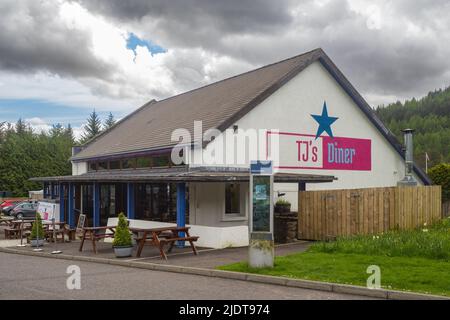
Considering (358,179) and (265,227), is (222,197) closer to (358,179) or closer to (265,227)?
(265,227)

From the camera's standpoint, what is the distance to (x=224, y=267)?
12.6 metres

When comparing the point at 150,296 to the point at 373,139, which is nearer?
the point at 150,296

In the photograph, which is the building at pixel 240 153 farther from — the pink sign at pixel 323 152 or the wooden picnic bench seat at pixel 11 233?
the wooden picnic bench seat at pixel 11 233

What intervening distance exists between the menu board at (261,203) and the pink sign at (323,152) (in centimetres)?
907

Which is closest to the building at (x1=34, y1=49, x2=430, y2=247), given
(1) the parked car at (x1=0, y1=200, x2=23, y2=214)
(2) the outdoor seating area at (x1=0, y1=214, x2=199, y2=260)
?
(2) the outdoor seating area at (x1=0, y1=214, x2=199, y2=260)

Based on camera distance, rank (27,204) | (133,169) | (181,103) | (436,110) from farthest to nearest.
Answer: (436,110)
(27,204)
(181,103)
(133,169)

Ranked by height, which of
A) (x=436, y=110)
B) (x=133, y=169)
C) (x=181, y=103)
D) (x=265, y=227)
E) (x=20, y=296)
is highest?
(x=436, y=110)

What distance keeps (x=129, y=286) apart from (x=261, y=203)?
3.67 m

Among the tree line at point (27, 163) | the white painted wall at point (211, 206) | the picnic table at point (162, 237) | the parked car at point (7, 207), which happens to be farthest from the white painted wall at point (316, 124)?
the tree line at point (27, 163)

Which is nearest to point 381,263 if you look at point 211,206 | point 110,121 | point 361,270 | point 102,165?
point 361,270

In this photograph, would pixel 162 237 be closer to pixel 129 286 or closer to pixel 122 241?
pixel 122 241

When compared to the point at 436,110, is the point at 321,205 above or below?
below

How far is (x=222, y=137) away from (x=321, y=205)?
4.54 meters

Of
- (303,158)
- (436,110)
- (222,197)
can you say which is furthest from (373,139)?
(436,110)
